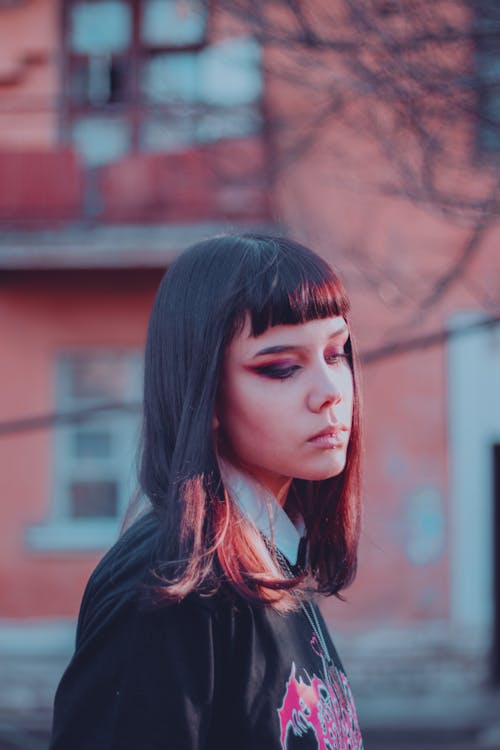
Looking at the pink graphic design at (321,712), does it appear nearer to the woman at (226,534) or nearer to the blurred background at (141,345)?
the woman at (226,534)

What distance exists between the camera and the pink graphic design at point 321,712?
1292mm

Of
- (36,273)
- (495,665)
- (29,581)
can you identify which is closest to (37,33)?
(36,273)

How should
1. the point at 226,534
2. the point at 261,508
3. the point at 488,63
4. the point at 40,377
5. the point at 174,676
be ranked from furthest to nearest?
the point at 40,377 → the point at 488,63 → the point at 261,508 → the point at 226,534 → the point at 174,676

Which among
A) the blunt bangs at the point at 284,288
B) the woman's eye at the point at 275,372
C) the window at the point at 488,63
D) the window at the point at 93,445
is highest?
the window at the point at 488,63

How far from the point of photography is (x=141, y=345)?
830 centimetres

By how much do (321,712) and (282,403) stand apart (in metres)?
0.40

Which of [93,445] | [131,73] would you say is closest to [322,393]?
[93,445]

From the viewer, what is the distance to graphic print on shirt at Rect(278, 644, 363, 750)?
4.24 feet

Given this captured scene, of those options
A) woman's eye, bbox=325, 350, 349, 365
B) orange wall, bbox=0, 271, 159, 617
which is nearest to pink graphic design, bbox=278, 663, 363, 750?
woman's eye, bbox=325, 350, 349, 365

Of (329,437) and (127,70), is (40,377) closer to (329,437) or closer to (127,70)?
(127,70)

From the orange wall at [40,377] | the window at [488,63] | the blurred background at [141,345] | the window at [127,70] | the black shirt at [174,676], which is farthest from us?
the window at [127,70]

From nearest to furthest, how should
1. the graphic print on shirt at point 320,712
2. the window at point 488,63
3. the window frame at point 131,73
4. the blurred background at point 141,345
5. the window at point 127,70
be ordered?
the graphic print on shirt at point 320,712, the window at point 488,63, the blurred background at point 141,345, the window frame at point 131,73, the window at point 127,70

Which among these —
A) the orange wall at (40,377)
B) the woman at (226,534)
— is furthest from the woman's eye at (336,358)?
the orange wall at (40,377)

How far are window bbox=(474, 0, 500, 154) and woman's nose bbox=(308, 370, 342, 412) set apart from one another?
2495 millimetres
